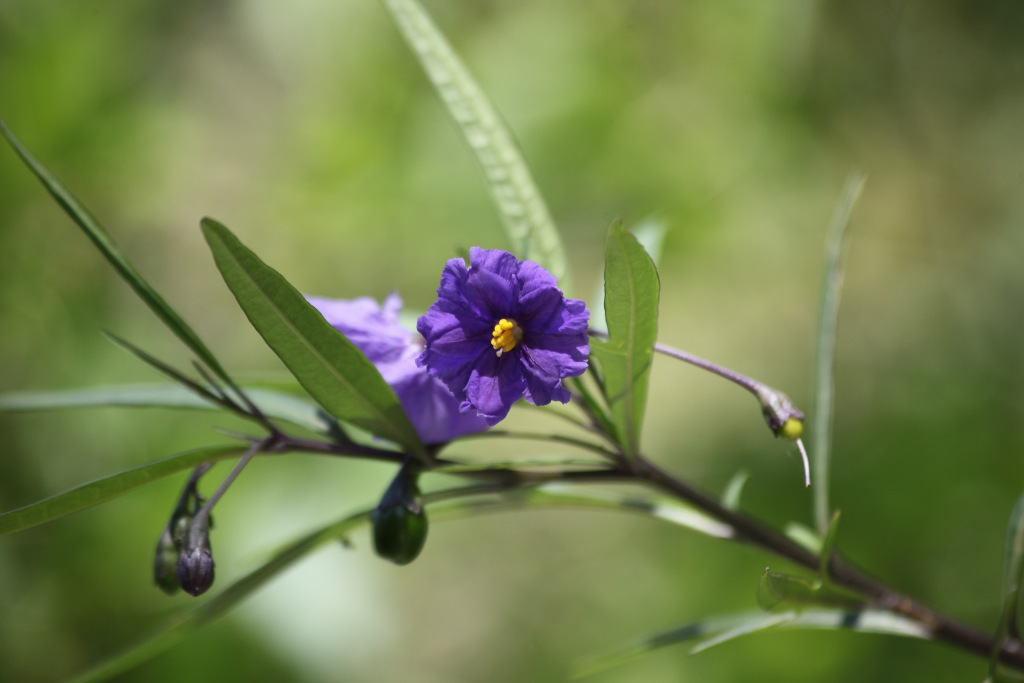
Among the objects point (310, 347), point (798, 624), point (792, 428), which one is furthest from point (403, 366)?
point (798, 624)

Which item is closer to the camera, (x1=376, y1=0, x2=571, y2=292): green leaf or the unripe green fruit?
the unripe green fruit

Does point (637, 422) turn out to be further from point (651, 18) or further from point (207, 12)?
point (207, 12)

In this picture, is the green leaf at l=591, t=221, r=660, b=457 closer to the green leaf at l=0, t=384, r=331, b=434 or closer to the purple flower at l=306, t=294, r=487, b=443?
the purple flower at l=306, t=294, r=487, b=443

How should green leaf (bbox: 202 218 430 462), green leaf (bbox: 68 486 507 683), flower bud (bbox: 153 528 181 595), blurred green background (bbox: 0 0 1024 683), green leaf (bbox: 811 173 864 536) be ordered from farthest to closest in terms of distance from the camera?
blurred green background (bbox: 0 0 1024 683), green leaf (bbox: 811 173 864 536), green leaf (bbox: 68 486 507 683), flower bud (bbox: 153 528 181 595), green leaf (bbox: 202 218 430 462)

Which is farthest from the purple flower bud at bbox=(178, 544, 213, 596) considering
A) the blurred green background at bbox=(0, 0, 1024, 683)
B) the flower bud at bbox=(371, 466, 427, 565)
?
the blurred green background at bbox=(0, 0, 1024, 683)

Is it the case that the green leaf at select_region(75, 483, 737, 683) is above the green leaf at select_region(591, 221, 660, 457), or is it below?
below

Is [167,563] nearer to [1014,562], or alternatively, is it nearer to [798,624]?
[798,624]

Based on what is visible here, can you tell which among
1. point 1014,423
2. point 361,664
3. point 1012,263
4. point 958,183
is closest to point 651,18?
point 958,183
